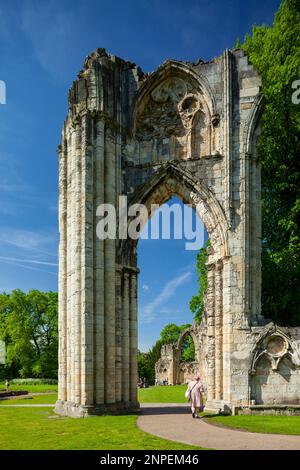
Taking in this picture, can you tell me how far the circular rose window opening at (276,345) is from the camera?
1334cm

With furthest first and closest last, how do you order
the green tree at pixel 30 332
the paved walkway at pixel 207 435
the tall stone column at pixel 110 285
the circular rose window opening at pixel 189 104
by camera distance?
the green tree at pixel 30 332
the circular rose window opening at pixel 189 104
the tall stone column at pixel 110 285
the paved walkway at pixel 207 435

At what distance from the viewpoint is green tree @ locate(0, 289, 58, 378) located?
1625 inches

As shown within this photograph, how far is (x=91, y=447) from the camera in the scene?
27.9 feet

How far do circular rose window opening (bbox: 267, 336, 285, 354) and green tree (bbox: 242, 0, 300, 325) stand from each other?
388 cm

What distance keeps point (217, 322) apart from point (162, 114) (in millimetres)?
7172

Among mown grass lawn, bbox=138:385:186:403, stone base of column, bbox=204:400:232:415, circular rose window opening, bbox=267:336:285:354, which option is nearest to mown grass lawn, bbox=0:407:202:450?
stone base of column, bbox=204:400:232:415

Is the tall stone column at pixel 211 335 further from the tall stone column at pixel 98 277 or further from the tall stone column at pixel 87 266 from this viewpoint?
the tall stone column at pixel 87 266

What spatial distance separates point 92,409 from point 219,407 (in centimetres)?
349

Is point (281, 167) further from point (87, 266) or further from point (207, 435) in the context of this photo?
point (207, 435)

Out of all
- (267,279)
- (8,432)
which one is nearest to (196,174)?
(267,279)

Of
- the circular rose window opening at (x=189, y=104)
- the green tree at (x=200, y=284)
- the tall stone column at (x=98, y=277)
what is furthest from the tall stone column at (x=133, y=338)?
the green tree at (x=200, y=284)

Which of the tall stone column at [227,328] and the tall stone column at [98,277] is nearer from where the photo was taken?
the tall stone column at [227,328]

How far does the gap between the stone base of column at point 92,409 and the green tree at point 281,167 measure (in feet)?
20.1
